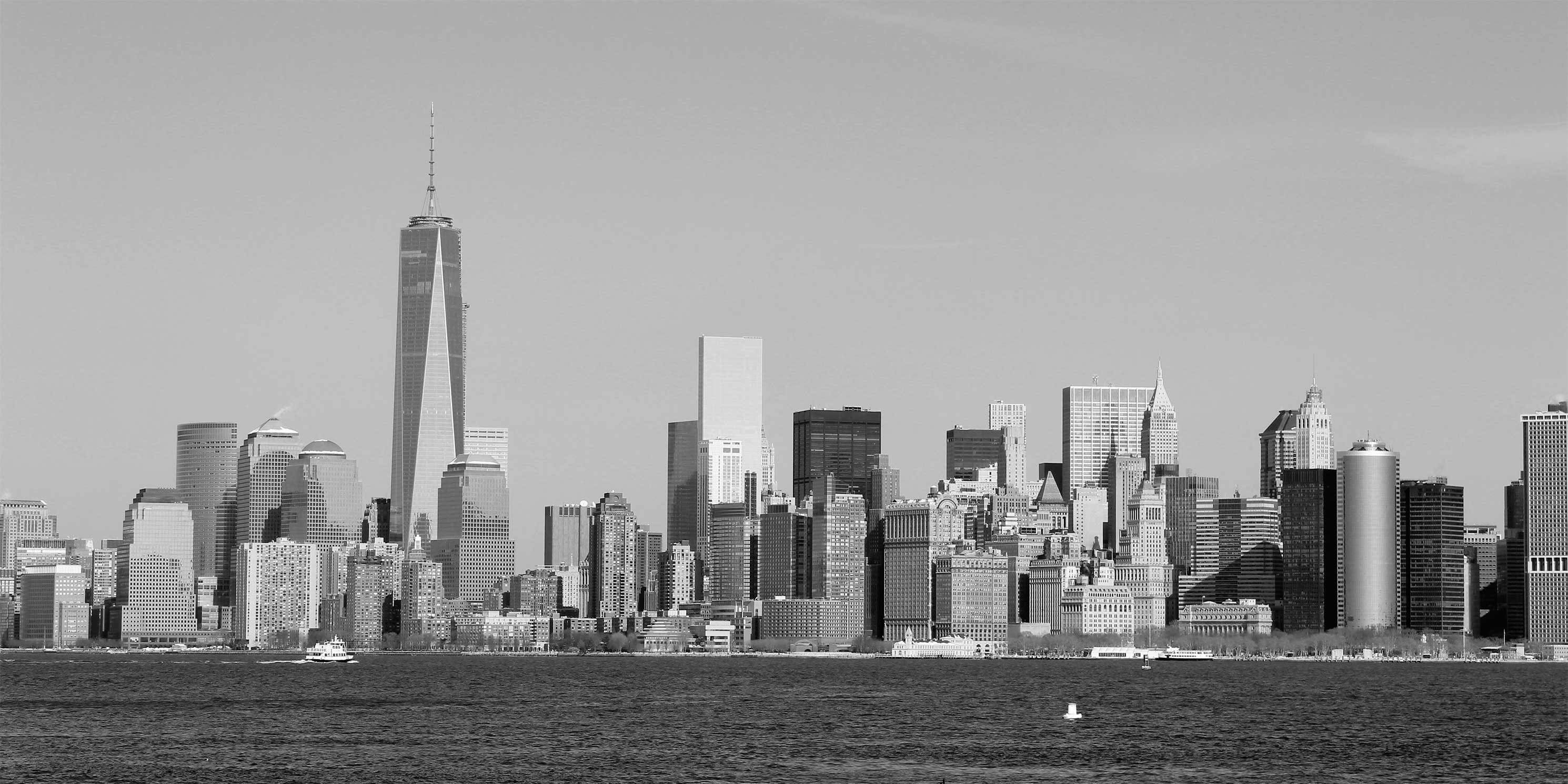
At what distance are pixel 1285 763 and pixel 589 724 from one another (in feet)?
152

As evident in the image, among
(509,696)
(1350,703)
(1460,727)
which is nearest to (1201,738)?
(1460,727)

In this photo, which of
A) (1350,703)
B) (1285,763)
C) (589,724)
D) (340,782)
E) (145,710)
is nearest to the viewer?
(340,782)

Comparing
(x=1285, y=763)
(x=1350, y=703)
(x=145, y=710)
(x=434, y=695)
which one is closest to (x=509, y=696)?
(x=434, y=695)

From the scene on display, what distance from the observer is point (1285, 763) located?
12575 centimetres

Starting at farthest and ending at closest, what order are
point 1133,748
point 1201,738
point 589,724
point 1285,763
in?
1. point 589,724
2. point 1201,738
3. point 1133,748
4. point 1285,763

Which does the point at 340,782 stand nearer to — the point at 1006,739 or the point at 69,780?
the point at 69,780

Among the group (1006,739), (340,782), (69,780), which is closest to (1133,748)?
(1006,739)

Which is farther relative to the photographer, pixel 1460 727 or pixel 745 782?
pixel 1460 727

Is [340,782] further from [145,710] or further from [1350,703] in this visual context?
[1350,703]

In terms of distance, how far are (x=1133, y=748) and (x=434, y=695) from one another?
264ft

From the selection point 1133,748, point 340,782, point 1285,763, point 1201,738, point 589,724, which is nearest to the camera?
point 340,782

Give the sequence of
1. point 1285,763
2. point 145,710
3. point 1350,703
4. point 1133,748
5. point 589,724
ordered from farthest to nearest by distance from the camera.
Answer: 1. point 1350,703
2. point 145,710
3. point 589,724
4. point 1133,748
5. point 1285,763

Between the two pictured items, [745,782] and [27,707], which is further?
[27,707]

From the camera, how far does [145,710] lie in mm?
169125
